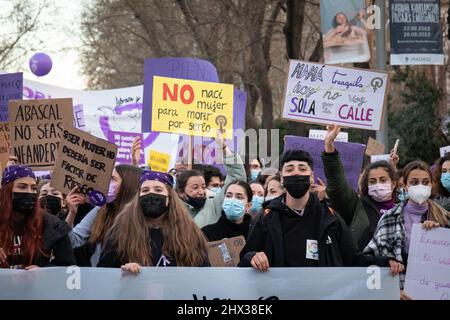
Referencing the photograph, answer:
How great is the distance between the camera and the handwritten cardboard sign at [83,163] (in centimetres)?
791

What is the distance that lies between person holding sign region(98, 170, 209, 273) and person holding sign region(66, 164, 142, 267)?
0.94m

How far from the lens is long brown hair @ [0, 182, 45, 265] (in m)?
6.48

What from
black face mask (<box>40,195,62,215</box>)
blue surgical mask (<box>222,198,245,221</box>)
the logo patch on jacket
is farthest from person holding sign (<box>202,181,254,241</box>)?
the logo patch on jacket

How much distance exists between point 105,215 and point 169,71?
6402 millimetres

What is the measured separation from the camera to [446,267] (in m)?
6.27

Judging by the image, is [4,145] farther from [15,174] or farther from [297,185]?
[297,185]

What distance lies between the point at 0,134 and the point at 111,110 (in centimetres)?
693

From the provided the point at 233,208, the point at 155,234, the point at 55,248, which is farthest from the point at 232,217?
the point at 55,248

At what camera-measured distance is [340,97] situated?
9.60m

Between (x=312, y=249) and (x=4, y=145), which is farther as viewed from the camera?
(x=4, y=145)

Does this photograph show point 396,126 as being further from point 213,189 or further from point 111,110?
point 213,189

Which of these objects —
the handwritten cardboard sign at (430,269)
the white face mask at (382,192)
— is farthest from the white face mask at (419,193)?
the white face mask at (382,192)

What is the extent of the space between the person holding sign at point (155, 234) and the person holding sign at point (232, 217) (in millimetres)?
1586

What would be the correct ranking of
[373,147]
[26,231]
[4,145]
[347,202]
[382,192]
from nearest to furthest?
[26,231]
[347,202]
[382,192]
[4,145]
[373,147]
